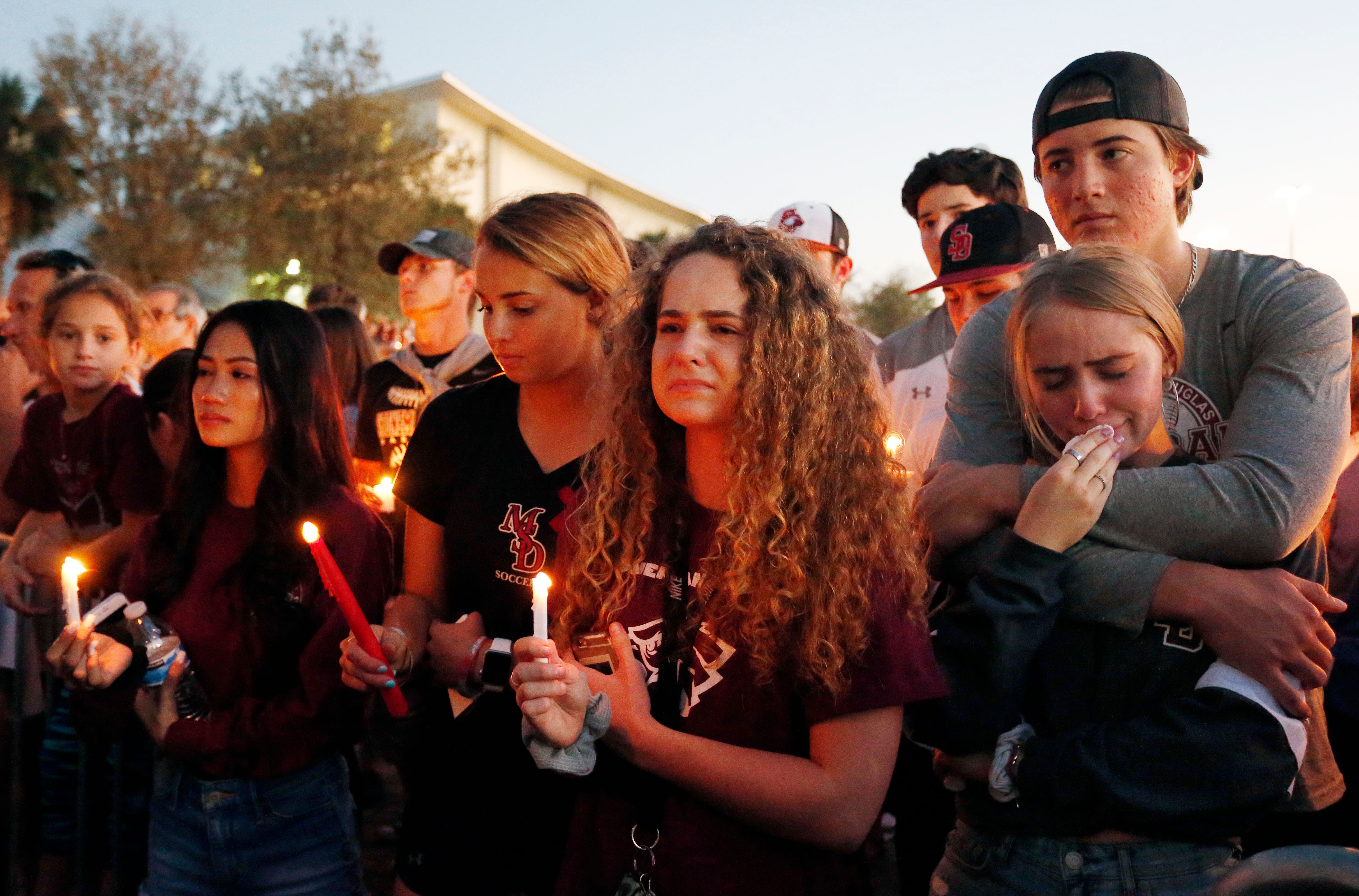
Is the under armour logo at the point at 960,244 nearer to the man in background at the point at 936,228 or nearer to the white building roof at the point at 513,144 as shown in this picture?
the man in background at the point at 936,228

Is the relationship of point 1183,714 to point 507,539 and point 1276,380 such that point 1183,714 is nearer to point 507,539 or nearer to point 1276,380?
point 1276,380

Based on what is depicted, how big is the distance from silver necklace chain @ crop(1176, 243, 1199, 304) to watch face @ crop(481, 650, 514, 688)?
5.46ft

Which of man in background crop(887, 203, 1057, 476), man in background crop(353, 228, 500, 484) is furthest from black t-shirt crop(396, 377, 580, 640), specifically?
man in background crop(353, 228, 500, 484)

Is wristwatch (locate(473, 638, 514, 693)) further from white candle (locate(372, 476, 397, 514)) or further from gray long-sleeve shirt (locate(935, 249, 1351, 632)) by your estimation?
white candle (locate(372, 476, 397, 514))

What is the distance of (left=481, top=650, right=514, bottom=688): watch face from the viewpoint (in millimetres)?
2287

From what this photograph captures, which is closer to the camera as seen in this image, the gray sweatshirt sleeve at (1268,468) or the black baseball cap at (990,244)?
the gray sweatshirt sleeve at (1268,468)

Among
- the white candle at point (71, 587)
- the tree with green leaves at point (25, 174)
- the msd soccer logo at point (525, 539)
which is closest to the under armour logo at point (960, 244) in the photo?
the msd soccer logo at point (525, 539)

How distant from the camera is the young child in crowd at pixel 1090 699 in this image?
1.87m

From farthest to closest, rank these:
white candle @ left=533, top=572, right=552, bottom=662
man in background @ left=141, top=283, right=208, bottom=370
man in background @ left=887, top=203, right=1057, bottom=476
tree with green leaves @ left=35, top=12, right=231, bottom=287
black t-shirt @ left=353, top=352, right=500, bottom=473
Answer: tree with green leaves @ left=35, top=12, right=231, bottom=287 → man in background @ left=141, top=283, right=208, bottom=370 → black t-shirt @ left=353, top=352, right=500, bottom=473 → man in background @ left=887, top=203, right=1057, bottom=476 → white candle @ left=533, top=572, right=552, bottom=662

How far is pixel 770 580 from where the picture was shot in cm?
195

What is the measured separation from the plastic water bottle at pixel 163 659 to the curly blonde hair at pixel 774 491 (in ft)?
4.11

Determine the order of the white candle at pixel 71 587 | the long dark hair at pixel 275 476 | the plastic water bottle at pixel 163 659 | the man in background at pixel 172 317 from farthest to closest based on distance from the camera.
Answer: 1. the man in background at pixel 172 317
2. the long dark hair at pixel 275 476
3. the plastic water bottle at pixel 163 659
4. the white candle at pixel 71 587

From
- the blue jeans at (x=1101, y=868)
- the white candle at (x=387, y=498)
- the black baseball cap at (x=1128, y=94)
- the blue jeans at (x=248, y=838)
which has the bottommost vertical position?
the blue jeans at (x=248, y=838)

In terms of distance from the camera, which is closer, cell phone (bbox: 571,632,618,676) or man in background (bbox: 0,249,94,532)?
cell phone (bbox: 571,632,618,676)
